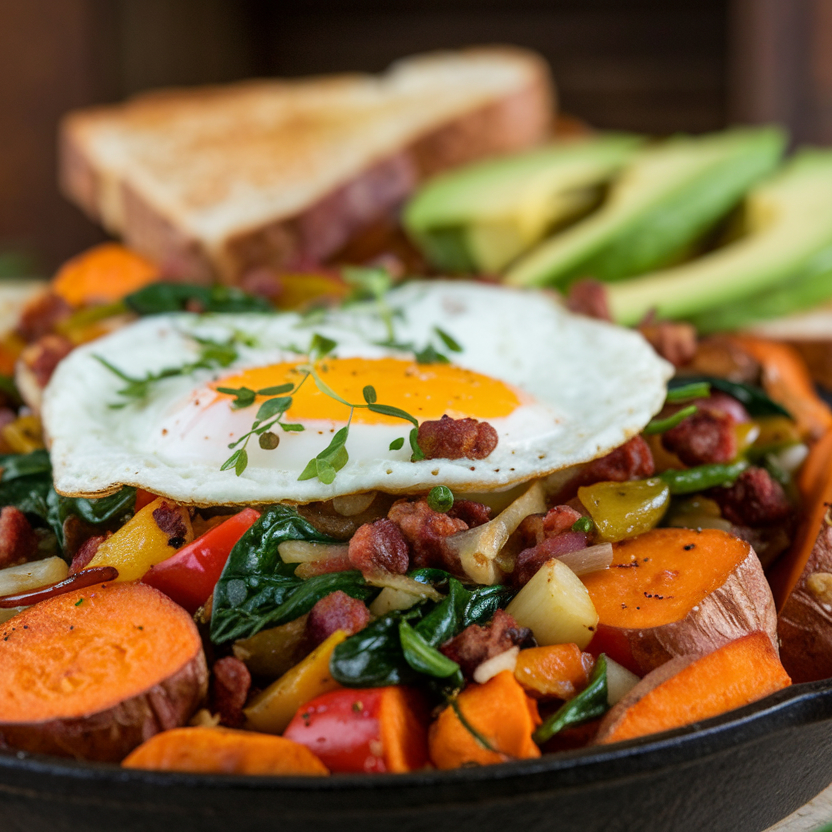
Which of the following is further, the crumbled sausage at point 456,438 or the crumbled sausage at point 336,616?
the crumbled sausage at point 456,438

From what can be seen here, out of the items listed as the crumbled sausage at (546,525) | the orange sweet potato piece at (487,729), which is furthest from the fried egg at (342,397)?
the orange sweet potato piece at (487,729)

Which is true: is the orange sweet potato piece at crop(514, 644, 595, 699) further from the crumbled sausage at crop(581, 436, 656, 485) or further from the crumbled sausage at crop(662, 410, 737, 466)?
the crumbled sausage at crop(662, 410, 737, 466)

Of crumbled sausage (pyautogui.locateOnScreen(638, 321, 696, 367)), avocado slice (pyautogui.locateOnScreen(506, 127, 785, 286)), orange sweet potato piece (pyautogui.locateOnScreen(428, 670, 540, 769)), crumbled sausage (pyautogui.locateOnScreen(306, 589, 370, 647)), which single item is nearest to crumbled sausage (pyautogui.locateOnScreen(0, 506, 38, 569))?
crumbled sausage (pyautogui.locateOnScreen(306, 589, 370, 647))

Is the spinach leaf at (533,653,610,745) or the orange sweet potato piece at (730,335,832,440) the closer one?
the spinach leaf at (533,653,610,745)

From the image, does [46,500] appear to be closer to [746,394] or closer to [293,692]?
[293,692]

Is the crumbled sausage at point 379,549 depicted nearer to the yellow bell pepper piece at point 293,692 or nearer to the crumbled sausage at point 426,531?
the crumbled sausage at point 426,531

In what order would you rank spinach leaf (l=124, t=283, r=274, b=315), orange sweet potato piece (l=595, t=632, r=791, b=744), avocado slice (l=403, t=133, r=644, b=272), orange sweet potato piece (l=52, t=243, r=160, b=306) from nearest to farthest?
orange sweet potato piece (l=595, t=632, r=791, b=744)
spinach leaf (l=124, t=283, r=274, b=315)
orange sweet potato piece (l=52, t=243, r=160, b=306)
avocado slice (l=403, t=133, r=644, b=272)
